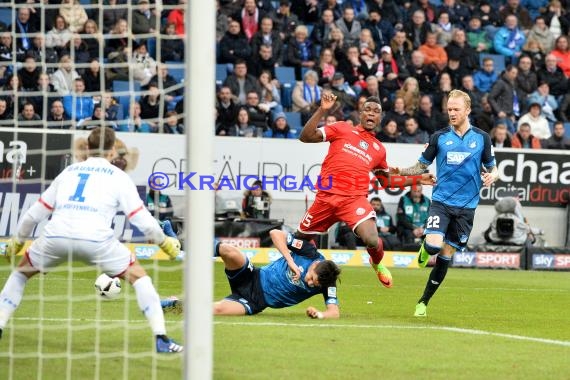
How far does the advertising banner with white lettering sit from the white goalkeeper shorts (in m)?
14.8

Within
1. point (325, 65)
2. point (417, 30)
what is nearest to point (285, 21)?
point (325, 65)

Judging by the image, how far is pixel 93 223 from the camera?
28.1 ft

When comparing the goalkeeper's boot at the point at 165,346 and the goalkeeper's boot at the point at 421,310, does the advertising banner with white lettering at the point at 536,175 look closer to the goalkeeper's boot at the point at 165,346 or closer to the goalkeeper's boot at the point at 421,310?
the goalkeeper's boot at the point at 421,310

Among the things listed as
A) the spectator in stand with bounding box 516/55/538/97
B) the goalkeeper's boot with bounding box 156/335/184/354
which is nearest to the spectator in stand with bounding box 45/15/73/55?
the goalkeeper's boot with bounding box 156/335/184/354

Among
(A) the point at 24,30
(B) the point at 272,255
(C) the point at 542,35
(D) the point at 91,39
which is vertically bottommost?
(B) the point at 272,255

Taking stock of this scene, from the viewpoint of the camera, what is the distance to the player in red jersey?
13055 millimetres

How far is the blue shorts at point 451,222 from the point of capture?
12297 millimetres

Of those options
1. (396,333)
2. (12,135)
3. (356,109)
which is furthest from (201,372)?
(356,109)

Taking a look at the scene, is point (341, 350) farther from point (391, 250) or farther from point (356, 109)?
point (356, 109)

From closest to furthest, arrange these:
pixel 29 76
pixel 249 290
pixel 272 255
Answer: pixel 249 290 < pixel 29 76 < pixel 272 255

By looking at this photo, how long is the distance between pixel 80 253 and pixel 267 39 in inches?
632

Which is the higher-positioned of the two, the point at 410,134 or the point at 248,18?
the point at 248,18

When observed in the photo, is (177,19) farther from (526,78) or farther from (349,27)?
(526,78)

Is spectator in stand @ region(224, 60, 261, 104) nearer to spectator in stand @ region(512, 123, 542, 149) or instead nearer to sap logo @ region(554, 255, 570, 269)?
spectator in stand @ region(512, 123, 542, 149)
